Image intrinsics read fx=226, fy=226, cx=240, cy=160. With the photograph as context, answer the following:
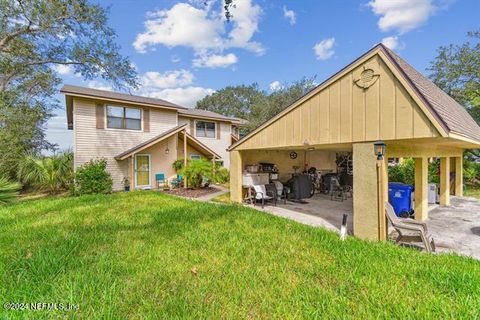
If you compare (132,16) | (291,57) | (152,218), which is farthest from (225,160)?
(152,218)

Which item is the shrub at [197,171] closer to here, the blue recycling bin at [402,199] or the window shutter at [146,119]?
the window shutter at [146,119]

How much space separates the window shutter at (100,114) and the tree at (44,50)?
1.60 metres

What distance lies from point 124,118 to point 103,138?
1783 mm

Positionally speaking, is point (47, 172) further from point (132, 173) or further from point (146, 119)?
point (146, 119)

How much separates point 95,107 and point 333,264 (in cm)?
1456

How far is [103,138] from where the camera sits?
13.5 metres

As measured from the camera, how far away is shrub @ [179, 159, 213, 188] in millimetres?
13992

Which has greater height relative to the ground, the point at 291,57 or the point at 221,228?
the point at 291,57

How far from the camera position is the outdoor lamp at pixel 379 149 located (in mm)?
5051

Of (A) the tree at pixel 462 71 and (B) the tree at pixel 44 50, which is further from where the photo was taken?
(A) the tree at pixel 462 71

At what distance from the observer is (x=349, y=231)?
20.7ft

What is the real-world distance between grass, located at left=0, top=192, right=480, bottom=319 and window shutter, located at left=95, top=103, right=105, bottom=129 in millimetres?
9180

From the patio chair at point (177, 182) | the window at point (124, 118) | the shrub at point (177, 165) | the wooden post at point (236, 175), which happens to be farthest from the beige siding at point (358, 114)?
the window at point (124, 118)

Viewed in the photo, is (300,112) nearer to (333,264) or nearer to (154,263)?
(333,264)
